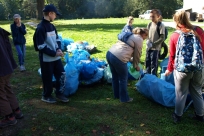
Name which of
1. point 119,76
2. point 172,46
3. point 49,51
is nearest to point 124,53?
point 119,76

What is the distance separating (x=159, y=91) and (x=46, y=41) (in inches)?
86.4

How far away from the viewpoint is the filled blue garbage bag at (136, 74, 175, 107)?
4.28 meters

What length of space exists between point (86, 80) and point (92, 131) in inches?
74.6

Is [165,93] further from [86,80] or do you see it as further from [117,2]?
[117,2]

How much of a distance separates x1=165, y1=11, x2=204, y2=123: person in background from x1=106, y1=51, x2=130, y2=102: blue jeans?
0.88 meters

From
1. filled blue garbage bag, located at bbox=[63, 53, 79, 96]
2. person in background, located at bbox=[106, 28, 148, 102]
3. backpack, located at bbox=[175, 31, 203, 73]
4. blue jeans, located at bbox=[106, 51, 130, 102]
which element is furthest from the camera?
filled blue garbage bag, located at bbox=[63, 53, 79, 96]

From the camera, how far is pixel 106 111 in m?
4.23

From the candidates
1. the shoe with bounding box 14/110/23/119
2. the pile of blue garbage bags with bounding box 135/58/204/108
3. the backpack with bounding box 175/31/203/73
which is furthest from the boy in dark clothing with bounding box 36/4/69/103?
the backpack with bounding box 175/31/203/73

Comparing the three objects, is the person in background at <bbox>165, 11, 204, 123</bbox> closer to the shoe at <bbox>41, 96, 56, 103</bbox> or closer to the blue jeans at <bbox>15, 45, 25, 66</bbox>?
the shoe at <bbox>41, 96, 56, 103</bbox>

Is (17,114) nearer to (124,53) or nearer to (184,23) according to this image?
(124,53)

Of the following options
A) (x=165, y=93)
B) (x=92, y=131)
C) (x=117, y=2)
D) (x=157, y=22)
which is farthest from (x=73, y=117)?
(x=117, y=2)

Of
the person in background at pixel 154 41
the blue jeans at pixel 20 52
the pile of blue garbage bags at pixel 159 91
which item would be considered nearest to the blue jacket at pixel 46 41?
the pile of blue garbage bags at pixel 159 91

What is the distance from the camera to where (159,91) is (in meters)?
4.31

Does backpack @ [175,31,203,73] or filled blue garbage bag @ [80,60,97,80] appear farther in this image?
filled blue garbage bag @ [80,60,97,80]
